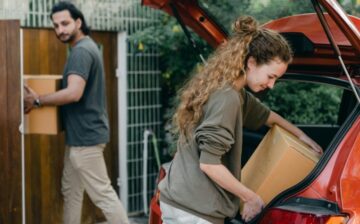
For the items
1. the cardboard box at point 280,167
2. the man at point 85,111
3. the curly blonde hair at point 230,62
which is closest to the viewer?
the curly blonde hair at point 230,62

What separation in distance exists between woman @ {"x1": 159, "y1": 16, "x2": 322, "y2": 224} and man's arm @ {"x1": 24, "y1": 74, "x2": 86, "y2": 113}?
6.14ft

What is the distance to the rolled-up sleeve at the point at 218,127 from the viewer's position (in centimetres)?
309

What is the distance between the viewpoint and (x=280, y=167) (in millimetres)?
3486

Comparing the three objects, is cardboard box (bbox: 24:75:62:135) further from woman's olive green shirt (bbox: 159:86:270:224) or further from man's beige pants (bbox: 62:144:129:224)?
woman's olive green shirt (bbox: 159:86:270:224)

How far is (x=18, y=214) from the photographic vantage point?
15.8 feet

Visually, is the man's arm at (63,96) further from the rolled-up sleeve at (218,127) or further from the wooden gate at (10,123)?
the rolled-up sleeve at (218,127)

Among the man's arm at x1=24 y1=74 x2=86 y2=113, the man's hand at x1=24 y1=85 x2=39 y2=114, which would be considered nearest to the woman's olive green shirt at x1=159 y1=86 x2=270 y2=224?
the man's arm at x1=24 y1=74 x2=86 y2=113

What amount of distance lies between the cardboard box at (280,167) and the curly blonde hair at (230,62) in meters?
0.49

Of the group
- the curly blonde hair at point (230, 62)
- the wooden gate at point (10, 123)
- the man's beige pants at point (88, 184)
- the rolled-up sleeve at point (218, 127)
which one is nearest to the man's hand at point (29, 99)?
the wooden gate at point (10, 123)

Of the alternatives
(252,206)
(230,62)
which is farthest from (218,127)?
(252,206)

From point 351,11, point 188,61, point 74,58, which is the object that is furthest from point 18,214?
point 351,11

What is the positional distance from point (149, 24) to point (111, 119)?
1.06 metres

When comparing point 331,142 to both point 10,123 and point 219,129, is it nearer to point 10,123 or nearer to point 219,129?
point 219,129

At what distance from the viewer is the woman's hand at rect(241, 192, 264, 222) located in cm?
325
